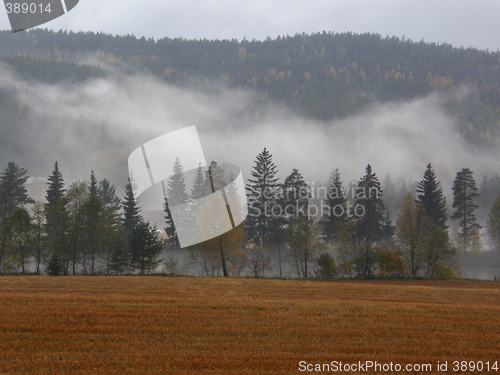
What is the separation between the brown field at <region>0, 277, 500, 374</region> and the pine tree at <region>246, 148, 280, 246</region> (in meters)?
29.9

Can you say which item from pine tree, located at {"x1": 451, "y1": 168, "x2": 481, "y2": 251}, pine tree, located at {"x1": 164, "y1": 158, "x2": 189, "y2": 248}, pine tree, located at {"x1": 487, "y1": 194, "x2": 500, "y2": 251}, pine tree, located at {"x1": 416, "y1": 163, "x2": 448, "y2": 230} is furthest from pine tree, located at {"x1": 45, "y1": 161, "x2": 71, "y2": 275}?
pine tree, located at {"x1": 487, "y1": 194, "x2": 500, "y2": 251}

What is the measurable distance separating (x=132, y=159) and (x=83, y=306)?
6313mm

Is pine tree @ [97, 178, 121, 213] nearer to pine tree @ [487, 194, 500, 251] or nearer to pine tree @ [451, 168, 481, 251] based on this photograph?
pine tree @ [451, 168, 481, 251]

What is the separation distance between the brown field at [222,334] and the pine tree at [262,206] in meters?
29.9

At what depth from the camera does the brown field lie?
361 inches

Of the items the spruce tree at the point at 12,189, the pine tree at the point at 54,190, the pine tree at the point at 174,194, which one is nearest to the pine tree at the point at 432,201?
the pine tree at the point at 174,194

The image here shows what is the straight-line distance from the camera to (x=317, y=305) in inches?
603

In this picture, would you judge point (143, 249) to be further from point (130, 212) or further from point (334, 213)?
point (334, 213)

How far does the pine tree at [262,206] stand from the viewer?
4709 cm

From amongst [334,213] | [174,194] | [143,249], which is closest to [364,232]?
[334,213]

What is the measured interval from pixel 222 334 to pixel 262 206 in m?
36.8

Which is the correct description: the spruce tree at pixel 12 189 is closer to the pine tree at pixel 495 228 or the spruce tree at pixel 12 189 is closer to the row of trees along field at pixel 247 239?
the row of trees along field at pixel 247 239

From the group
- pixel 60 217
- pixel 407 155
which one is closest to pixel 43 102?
pixel 60 217

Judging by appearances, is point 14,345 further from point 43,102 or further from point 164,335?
point 43,102
